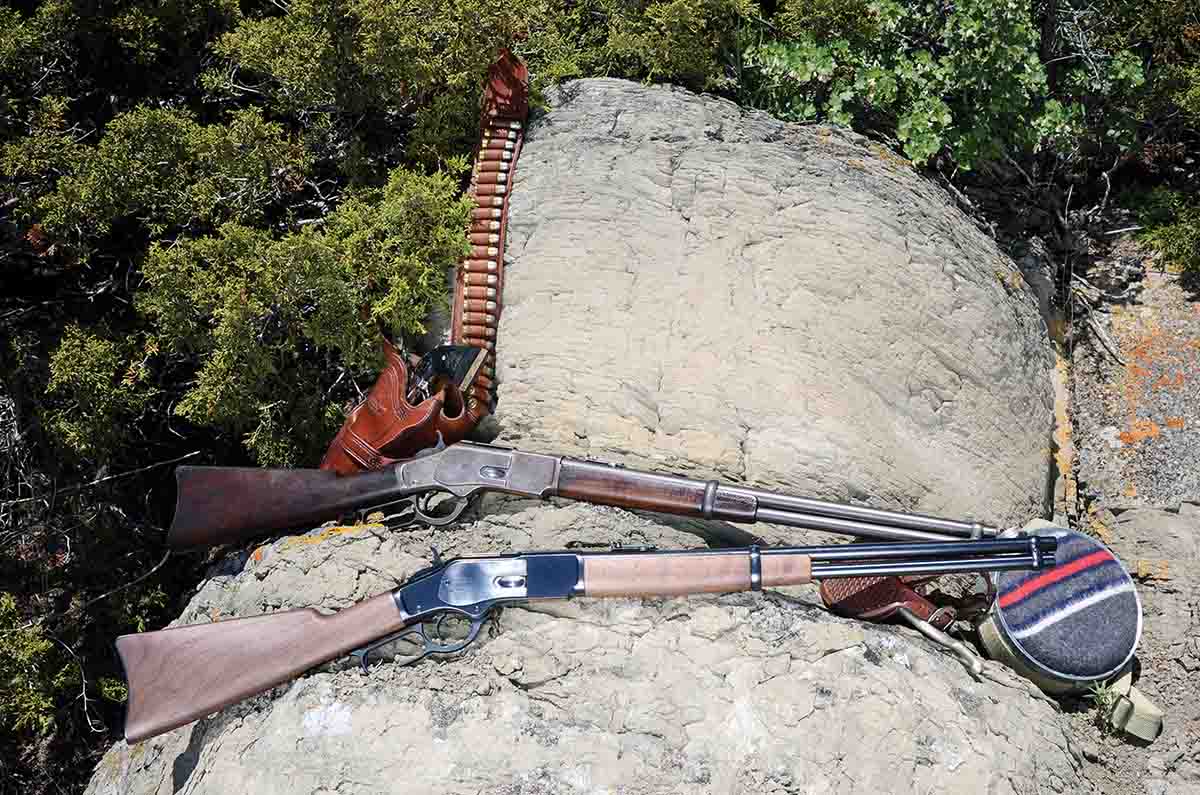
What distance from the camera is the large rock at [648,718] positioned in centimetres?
297

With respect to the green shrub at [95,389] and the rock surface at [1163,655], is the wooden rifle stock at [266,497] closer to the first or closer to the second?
the green shrub at [95,389]

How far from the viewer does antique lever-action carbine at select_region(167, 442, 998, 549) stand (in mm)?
3660

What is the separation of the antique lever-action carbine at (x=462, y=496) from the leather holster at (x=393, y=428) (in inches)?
4.4

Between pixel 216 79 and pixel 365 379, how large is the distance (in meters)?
1.92

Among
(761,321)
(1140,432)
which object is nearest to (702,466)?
(761,321)

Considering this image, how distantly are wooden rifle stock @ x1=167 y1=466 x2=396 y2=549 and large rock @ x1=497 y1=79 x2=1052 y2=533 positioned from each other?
26.9 inches

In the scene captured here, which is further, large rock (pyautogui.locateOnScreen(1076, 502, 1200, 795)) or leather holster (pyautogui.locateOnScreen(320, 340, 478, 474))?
leather holster (pyautogui.locateOnScreen(320, 340, 478, 474))

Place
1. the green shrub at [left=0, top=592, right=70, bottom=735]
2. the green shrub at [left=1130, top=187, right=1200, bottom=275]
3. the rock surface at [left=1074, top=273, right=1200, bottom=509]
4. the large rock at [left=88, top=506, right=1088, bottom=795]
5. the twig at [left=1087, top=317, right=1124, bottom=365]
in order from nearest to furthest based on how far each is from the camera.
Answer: the large rock at [left=88, top=506, right=1088, bottom=795]
the green shrub at [left=0, top=592, right=70, bottom=735]
the rock surface at [left=1074, top=273, right=1200, bottom=509]
the twig at [left=1087, top=317, right=1124, bottom=365]
the green shrub at [left=1130, top=187, right=1200, bottom=275]

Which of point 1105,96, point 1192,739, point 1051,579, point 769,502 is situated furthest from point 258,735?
point 1105,96

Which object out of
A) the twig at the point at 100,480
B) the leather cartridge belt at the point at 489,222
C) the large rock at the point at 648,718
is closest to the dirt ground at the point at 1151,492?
the large rock at the point at 648,718

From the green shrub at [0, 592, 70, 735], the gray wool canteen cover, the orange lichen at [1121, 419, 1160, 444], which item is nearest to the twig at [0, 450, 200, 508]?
the green shrub at [0, 592, 70, 735]

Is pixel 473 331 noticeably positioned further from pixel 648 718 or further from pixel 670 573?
pixel 648 718

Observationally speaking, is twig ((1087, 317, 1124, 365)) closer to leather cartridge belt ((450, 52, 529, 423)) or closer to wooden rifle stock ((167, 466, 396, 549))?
leather cartridge belt ((450, 52, 529, 423))

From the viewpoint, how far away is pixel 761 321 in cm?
425
